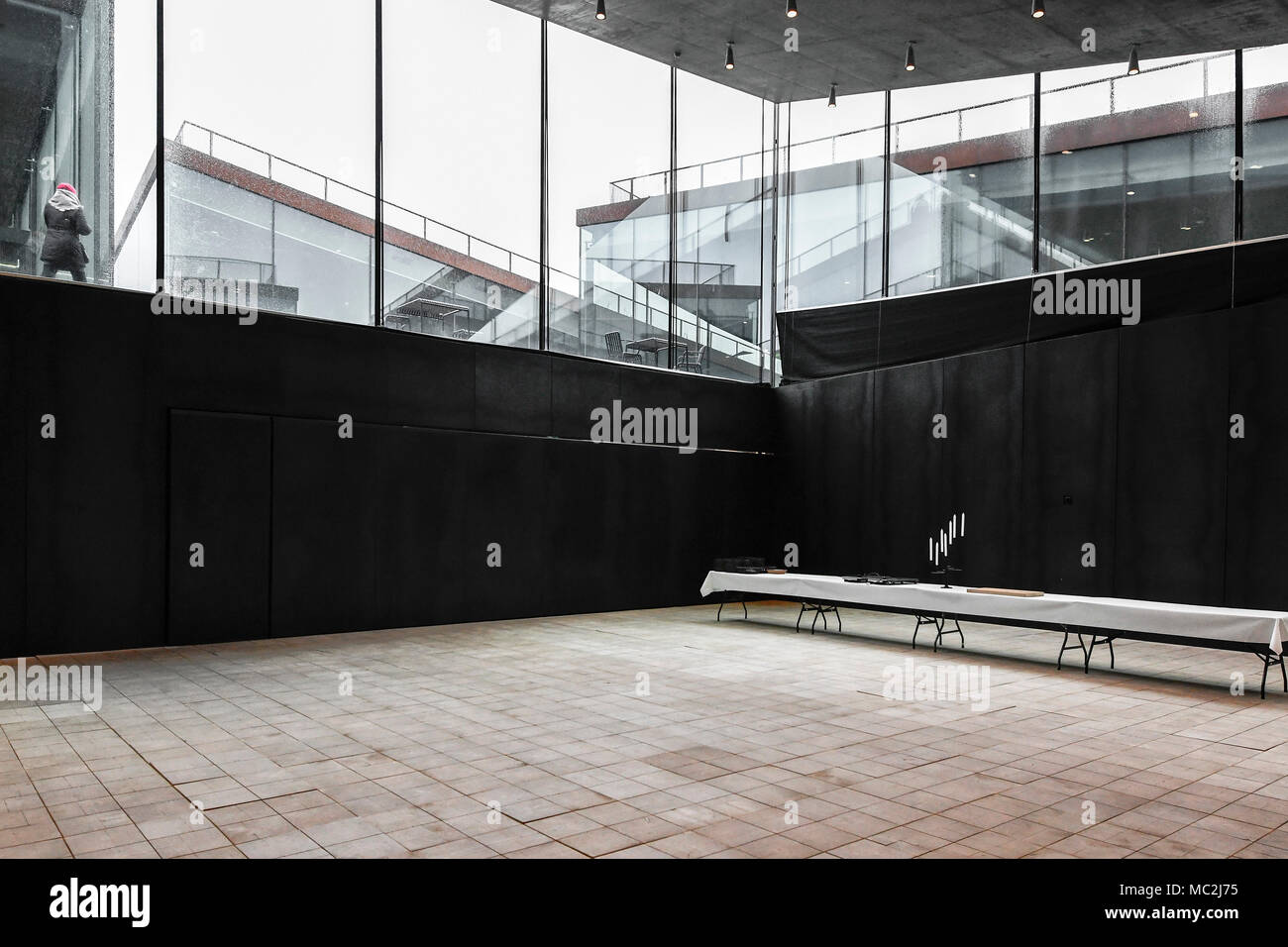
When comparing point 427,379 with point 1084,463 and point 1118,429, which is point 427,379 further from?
point 1118,429

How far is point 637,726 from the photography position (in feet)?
19.4

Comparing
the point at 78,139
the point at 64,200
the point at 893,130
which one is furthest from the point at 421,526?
the point at 893,130

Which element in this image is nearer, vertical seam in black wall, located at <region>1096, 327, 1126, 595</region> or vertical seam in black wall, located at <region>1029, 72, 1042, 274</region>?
vertical seam in black wall, located at <region>1096, 327, 1126, 595</region>

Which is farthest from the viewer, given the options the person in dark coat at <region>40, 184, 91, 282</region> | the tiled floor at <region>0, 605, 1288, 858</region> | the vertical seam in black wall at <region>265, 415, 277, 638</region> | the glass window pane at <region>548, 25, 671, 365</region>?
the glass window pane at <region>548, 25, 671, 365</region>

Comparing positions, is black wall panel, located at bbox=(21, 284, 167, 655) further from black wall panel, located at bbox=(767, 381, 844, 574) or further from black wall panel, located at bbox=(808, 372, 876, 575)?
black wall panel, located at bbox=(808, 372, 876, 575)

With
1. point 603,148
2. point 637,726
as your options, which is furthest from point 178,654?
point 603,148

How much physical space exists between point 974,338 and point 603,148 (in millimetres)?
5574

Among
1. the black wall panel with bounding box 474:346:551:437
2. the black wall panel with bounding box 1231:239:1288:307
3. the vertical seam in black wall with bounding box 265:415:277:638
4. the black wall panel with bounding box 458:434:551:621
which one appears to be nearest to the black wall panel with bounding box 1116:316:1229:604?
the black wall panel with bounding box 1231:239:1288:307

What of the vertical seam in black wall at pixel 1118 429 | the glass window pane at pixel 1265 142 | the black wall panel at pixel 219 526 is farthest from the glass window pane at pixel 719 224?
the black wall panel at pixel 219 526

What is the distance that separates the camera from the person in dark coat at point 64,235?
845 centimetres

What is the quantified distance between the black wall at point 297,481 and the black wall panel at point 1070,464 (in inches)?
184

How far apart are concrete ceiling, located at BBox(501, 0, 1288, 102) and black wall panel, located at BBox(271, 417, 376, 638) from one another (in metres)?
5.15

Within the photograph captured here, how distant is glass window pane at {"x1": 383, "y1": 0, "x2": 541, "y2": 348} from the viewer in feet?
35.2

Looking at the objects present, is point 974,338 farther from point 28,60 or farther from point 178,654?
point 28,60
